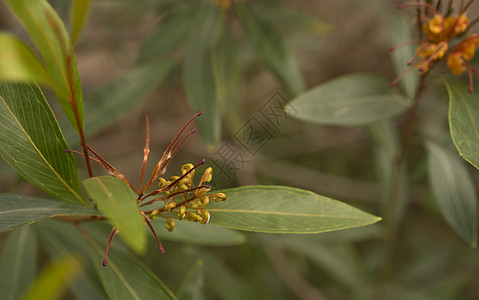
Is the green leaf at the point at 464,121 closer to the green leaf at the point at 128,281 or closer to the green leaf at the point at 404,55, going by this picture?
the green leaf at the point at 404,55

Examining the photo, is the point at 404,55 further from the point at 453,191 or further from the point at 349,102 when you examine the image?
the point at 453,191

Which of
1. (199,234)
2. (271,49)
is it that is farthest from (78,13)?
(271,49)

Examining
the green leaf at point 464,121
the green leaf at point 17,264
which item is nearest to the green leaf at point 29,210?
the green leaf at point 17,264

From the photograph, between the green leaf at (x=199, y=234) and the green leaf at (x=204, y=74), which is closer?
the green leaf at (x=199, y=234)

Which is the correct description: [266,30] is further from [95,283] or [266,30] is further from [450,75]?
[95,283]

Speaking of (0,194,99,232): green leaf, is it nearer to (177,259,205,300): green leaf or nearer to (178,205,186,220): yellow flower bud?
(178,205,186,220): yellow flower bud

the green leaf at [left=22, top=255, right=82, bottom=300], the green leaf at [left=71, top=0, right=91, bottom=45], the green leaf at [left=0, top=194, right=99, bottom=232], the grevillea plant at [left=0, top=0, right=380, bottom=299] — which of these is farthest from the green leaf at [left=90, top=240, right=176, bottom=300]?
the green leaf at [left=71, top=0, right=91, bottom=45]
